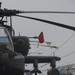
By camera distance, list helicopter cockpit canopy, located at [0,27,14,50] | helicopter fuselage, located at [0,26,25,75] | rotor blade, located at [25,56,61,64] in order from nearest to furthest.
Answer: helicopter fuselage, located at [0,26,25,75] < helicopter cockpit canopy, located at [0,27,14,50] < rotor blade, located at [25,56,61,64]

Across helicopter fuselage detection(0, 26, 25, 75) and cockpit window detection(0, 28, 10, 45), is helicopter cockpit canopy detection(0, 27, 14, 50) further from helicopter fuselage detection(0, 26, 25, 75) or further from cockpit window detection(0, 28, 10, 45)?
helicopter fuselage detection(0, 26, 25, 75)

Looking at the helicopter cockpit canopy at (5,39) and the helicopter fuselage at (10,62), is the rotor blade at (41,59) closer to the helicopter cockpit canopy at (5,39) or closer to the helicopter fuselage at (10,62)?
the helicopter cockpit canopy at (5,39)

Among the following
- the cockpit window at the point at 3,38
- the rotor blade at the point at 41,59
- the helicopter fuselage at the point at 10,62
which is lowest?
the helicopter fuselage at the point at 10,62

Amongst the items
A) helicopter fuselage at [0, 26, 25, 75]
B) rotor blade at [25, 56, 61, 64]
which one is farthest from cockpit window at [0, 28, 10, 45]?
rotor blade at [25, 56, 61, 64]

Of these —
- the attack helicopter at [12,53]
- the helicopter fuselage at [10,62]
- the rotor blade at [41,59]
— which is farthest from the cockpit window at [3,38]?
the rotor blade at [41,59]

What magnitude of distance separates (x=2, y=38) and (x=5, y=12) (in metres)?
0.92

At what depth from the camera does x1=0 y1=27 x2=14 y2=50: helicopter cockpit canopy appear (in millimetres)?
12370

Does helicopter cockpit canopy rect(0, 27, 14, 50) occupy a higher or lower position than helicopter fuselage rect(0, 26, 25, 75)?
higher

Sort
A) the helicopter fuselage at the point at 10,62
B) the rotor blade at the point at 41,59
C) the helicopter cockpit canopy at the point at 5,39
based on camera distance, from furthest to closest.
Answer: the rotor blade at the point at 41,59 → the helicopter cockpit canopy at the point at 5,39 → the helicopter fuselage at the point at 10,62

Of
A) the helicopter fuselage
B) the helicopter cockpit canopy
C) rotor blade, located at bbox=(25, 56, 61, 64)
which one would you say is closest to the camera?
the helicopter fuselage

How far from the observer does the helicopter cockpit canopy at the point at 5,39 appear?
12370 millimetres

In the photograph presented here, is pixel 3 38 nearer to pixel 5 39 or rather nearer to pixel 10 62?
pixel 5 39

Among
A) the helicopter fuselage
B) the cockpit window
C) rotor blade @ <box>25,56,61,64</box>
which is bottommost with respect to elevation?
the helicopter fuselage

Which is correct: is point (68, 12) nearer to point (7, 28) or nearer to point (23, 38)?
point (7, 28)
